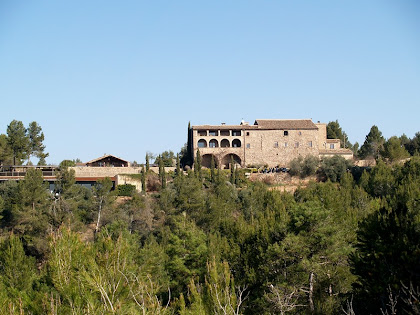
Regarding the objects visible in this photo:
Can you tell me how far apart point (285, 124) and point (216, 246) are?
1354 inches

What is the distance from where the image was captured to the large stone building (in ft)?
203

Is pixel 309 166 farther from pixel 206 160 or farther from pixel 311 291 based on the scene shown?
pixel 311 291

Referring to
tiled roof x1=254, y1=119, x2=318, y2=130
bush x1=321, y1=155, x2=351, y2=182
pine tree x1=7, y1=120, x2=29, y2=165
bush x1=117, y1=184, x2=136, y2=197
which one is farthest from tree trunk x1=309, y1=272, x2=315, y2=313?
pine tree x1=7, y1=120, x2=29, y2=165

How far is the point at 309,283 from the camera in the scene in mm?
24672

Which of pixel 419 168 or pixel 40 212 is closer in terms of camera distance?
pixel 40 212

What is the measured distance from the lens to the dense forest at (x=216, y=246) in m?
18.1

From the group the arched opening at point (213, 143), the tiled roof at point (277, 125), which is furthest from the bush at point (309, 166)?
the arched opening at point (213, 143)

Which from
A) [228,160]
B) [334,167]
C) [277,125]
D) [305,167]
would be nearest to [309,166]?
[305,167]

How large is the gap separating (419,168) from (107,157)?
30.6 meters

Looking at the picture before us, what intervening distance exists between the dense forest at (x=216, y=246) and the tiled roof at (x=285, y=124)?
5.24 metres

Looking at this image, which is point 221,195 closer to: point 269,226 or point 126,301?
point 269,226

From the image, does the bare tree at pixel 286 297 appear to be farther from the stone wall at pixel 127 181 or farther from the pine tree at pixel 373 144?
the pine tree at pixel 373 144

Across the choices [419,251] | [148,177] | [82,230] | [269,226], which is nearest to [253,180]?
[148,177]

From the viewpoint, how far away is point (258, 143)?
62281 millimetres
